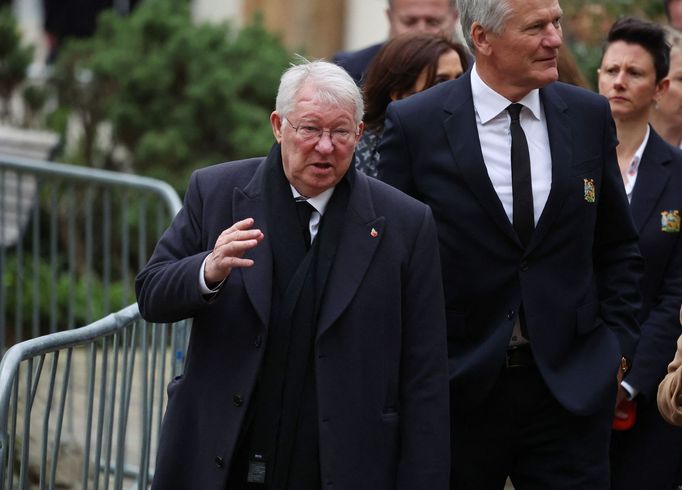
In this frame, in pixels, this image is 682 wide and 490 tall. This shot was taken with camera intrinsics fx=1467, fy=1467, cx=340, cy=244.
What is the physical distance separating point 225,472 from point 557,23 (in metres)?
1.64

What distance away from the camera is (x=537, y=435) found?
14.4ft

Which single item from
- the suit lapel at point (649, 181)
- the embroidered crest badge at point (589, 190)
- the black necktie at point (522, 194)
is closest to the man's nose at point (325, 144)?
the black necktie at point (522, 194)

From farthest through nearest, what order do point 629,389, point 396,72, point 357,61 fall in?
point 357,61, point 396,72, point 629,389

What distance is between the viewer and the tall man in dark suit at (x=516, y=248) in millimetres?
4289

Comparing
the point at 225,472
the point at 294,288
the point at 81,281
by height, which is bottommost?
the point at 81,281

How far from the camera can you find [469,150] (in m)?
4.32

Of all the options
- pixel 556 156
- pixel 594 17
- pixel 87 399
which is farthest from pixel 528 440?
pixel 594 17

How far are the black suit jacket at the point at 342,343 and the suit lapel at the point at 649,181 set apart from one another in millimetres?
1211

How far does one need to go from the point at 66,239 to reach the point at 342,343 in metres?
6.23

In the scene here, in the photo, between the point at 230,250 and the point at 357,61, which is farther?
the point at 357,61

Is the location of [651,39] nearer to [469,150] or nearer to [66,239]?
[469,150]

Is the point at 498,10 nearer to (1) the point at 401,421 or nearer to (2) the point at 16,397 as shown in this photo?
(1) the point at 401,421

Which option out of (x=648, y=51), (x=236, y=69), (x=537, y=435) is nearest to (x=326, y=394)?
(x=537, y=435)

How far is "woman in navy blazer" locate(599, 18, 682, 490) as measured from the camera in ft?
16.0
